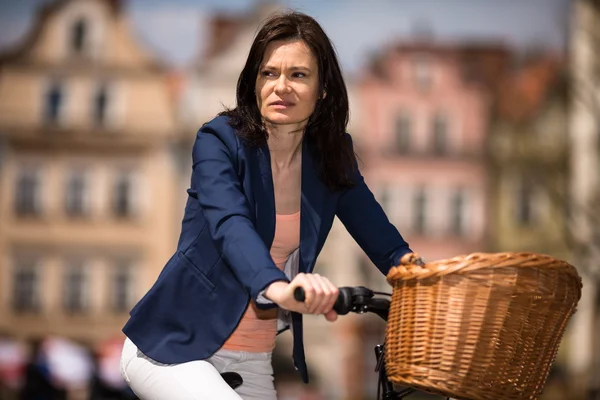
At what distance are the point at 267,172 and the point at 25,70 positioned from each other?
102 feet

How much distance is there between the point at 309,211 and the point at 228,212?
312 mm

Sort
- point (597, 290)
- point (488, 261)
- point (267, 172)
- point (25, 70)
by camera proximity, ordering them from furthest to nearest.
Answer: point (25, 70) → point (597, 290) → point (267, 172) → point (488, 261)

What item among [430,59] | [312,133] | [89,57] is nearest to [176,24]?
[89,57]

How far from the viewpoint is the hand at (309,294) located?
2.18 m

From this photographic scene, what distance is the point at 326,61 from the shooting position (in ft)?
8.71

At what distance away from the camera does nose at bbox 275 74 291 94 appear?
2.57m

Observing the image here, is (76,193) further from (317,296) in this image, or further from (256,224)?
(317,296)

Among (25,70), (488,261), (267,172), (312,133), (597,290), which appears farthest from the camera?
(25,70)

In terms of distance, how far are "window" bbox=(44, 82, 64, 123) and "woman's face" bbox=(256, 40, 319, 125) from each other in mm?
30379

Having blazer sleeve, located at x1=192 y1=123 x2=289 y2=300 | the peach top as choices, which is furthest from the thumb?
the peach top

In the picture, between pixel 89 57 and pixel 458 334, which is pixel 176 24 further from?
pixel 458 334

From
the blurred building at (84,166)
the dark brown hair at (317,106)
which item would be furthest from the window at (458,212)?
the dark brown hair at (317,106)

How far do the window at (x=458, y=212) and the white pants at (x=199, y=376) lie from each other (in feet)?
102

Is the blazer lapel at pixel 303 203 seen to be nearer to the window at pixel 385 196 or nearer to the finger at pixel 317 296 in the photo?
the finger at pixel 317 296
